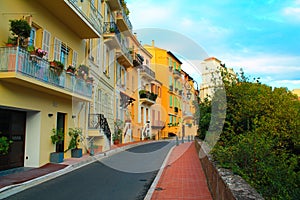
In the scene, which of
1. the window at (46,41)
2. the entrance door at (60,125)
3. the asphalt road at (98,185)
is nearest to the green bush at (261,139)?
the asphalt road at (98,185)

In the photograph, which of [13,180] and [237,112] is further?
[237,112]


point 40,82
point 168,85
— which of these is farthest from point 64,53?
point 168,85

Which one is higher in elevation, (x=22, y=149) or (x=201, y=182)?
(x=22, y=149)

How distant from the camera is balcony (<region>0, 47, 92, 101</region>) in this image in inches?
325

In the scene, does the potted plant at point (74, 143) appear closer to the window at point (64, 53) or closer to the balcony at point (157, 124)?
the window at point (64, 53)

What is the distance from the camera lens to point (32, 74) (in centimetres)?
912

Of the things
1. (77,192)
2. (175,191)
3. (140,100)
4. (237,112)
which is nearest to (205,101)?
(237,112)

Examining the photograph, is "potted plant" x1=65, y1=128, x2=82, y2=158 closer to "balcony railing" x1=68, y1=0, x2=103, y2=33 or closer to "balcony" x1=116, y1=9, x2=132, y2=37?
"balcony railing" x1=68, y1=0, x2=103, y2=33

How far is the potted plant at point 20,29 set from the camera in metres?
8.53

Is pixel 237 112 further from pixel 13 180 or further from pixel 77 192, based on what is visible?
pixel 13 180

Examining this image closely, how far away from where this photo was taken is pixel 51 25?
11602 mm

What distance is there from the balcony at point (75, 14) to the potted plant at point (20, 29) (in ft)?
7.72

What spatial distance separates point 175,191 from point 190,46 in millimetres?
6199

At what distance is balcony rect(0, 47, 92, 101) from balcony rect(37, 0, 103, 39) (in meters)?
2.54
